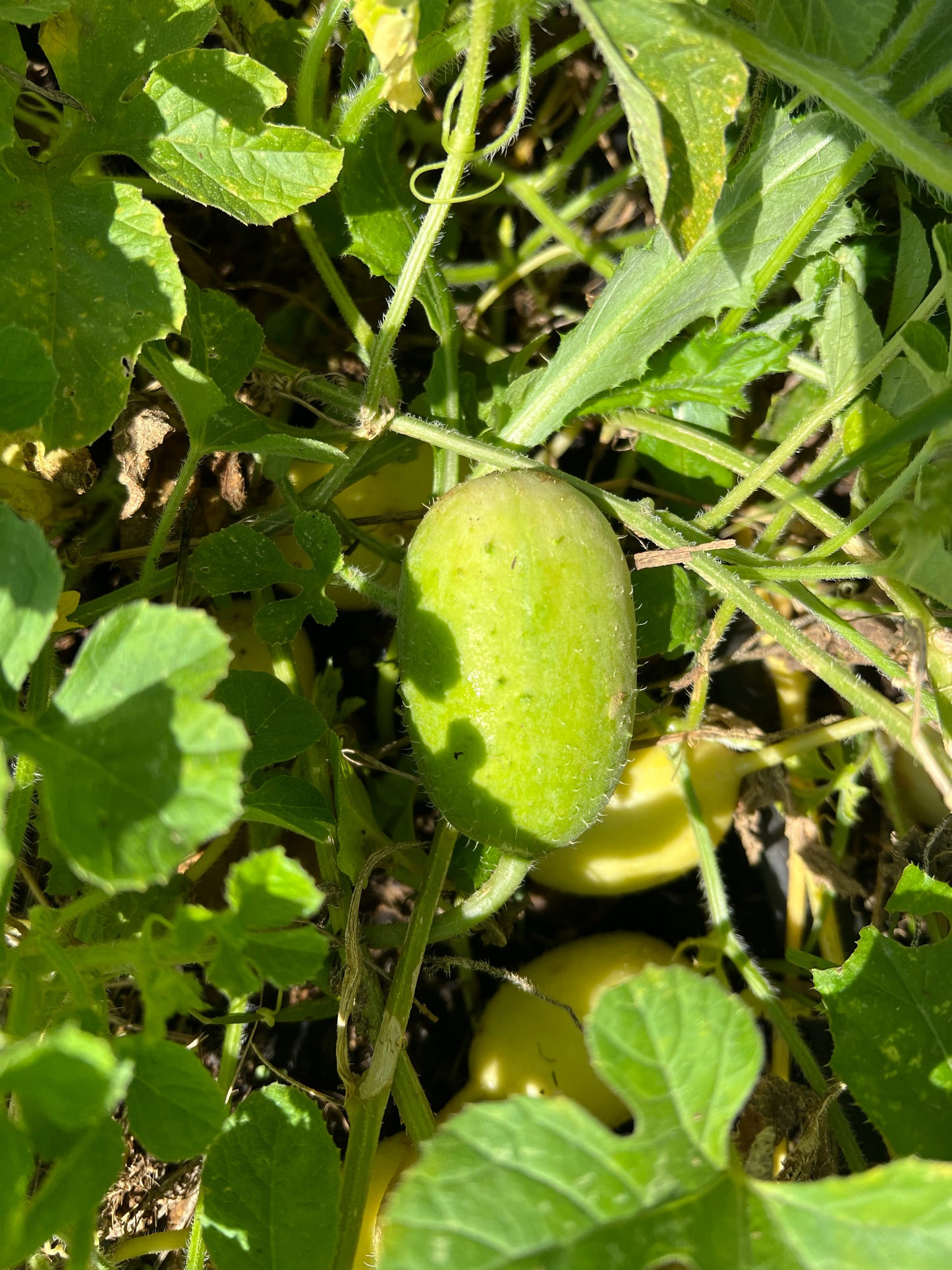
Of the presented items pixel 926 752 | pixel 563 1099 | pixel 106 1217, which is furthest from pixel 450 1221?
pixel 106 1217

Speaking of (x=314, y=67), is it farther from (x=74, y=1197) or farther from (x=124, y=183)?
(x=74, y=1197)

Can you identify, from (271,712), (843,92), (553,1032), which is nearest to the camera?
(843,92)

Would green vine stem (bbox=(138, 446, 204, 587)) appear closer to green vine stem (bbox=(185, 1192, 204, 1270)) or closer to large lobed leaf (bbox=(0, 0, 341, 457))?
large lobed leaf (bbox=(0, 0, 341, 457))

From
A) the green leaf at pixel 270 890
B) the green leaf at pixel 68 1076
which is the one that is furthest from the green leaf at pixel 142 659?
the green leaf at pixel 68 1076

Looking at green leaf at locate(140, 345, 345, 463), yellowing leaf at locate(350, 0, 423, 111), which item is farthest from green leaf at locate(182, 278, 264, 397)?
yellowing leaf at locate(350, 0, 423, 111)

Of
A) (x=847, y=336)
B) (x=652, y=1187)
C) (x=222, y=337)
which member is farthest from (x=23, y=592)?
(x=847, y=336)

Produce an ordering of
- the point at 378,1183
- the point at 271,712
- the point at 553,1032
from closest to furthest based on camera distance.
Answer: the point at 271,712, the point at 378,1183, the point at 553,1032
